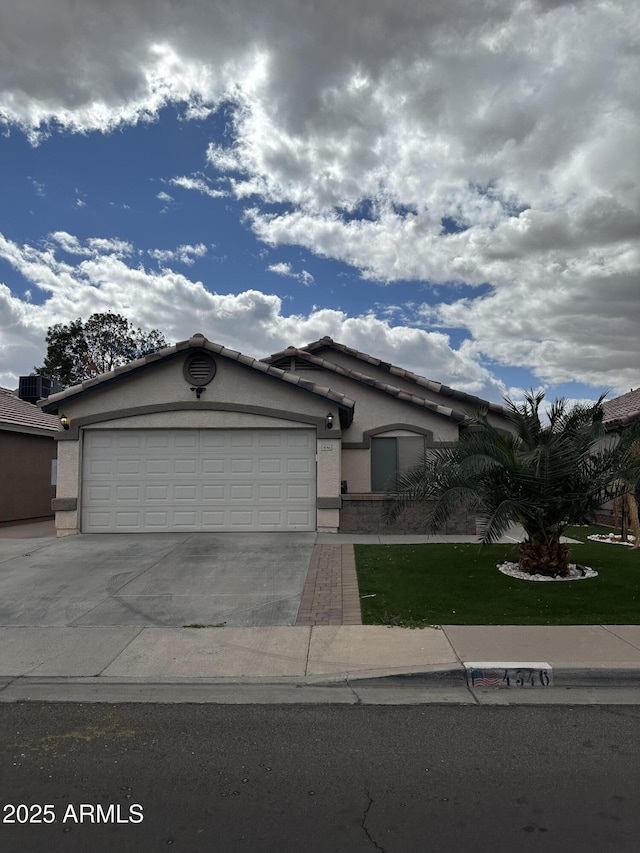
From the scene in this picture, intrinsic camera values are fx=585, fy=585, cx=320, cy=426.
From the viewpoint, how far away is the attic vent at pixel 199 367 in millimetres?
14070

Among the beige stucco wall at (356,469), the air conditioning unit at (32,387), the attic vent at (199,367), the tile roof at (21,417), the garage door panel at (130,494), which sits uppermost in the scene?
the air conditioning unit at (32,387)

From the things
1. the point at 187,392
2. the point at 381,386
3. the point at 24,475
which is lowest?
the point at 24,475

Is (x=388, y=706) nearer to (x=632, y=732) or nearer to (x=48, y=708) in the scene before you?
(x=632, y=732)

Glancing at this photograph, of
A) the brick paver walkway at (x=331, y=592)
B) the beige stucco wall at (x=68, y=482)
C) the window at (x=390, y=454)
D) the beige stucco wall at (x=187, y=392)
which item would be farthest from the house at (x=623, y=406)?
Answer: the beige stucco wall at (x=68, y=482)

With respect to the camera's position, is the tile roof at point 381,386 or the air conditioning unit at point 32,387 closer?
the tile roof at point 381,386

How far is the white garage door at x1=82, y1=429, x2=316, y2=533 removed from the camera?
13.7 metres

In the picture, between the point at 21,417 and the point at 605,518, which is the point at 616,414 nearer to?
the point at 605,518

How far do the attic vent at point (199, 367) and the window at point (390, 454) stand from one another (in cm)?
547

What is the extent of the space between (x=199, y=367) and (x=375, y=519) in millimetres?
5608

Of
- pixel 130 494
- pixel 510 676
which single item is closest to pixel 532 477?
pixel 510 676

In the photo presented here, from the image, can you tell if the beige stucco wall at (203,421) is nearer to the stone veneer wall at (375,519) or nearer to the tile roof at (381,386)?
the stone veneer wall at (375,519)

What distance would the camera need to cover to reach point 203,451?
13922 millimetres

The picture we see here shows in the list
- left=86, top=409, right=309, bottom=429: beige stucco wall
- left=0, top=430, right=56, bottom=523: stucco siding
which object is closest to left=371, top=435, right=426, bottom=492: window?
left=86, top=409, right=309, bottom=429: beige stucco wall

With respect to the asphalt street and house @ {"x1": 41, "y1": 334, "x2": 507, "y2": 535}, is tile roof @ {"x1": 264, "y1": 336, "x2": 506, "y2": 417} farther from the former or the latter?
the asphalt street
